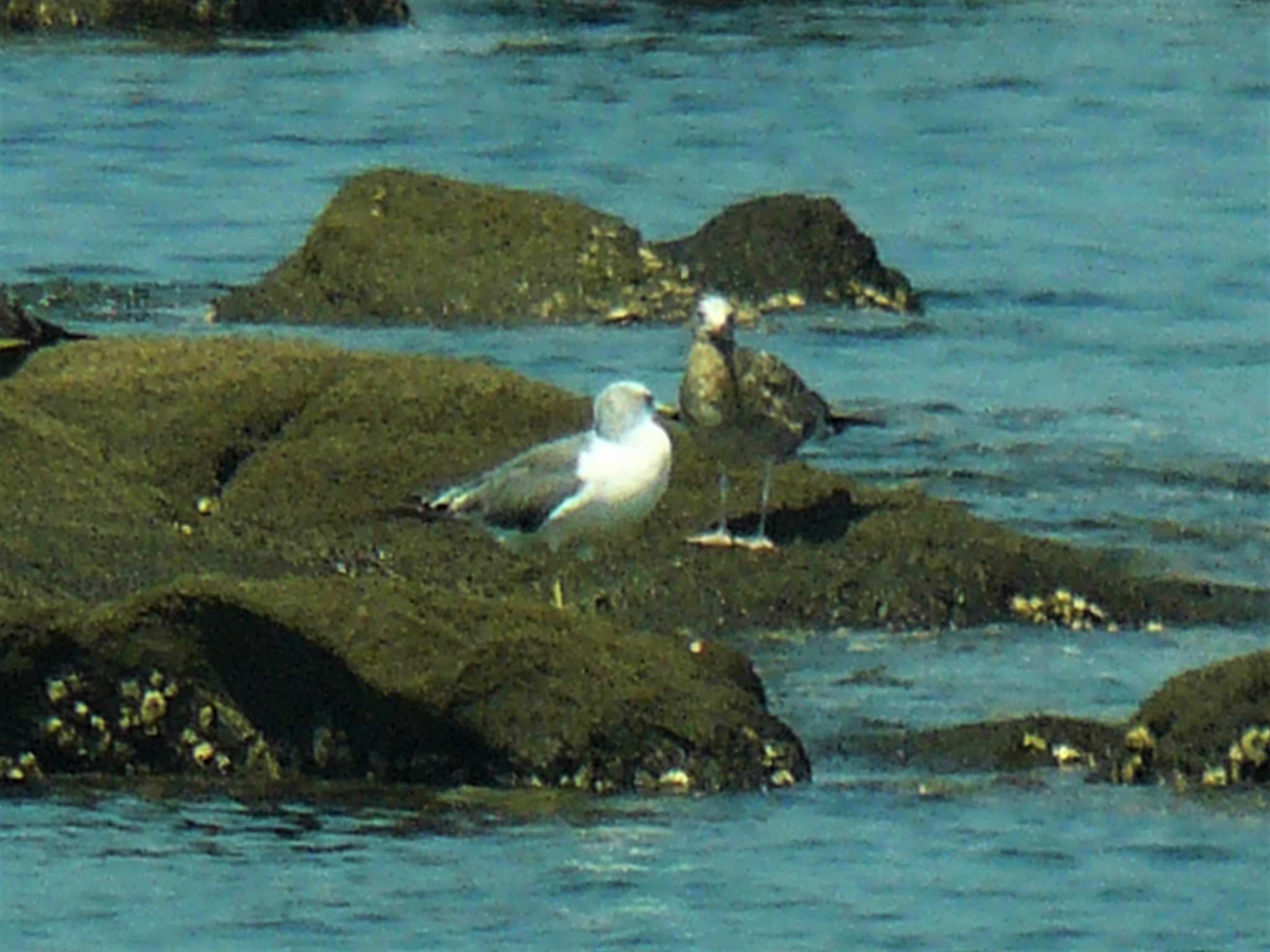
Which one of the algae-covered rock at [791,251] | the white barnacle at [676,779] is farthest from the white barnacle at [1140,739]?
the algae-covered rock at [791,251]

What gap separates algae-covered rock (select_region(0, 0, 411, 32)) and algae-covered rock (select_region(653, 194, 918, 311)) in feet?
48.9

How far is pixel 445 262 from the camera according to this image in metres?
19.9

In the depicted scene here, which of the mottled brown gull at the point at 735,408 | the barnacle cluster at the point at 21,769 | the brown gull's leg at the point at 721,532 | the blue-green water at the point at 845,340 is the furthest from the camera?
the mottled brown gull at the point at 735,408

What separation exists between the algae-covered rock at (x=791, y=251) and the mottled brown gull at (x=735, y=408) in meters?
6.76

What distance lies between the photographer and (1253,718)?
10109 millimetres

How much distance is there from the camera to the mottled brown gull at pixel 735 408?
1311cm

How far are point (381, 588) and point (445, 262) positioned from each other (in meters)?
9.62

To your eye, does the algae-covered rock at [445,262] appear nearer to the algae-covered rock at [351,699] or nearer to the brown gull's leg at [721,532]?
A: the brown gull's leg at [721,532]

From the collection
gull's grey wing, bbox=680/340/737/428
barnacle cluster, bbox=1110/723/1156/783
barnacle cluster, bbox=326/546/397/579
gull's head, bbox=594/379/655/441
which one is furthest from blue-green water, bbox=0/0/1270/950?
barnacle cluster, bbox=326/546/397/579

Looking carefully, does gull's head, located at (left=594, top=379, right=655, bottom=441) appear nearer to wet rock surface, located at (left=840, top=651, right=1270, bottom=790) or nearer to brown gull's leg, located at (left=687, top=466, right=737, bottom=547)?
brown gull's leg, located at (left=687, top=466, right=737, bottom=547)

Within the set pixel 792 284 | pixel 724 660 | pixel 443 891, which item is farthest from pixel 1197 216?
pixel 443 891

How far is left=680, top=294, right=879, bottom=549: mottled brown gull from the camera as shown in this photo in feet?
43.0

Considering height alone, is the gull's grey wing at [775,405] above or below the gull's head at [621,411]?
below

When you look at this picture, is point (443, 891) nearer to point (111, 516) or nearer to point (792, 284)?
point (111, 516)
